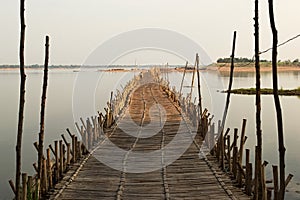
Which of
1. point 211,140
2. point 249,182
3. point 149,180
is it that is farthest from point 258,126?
point 211,140

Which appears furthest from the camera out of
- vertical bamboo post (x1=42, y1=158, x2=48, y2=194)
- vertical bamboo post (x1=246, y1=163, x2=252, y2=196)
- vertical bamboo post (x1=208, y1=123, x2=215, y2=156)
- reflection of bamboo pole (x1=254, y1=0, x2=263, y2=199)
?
vertical bamboo post (x1=208, y1=123, x2=215, y2=156)

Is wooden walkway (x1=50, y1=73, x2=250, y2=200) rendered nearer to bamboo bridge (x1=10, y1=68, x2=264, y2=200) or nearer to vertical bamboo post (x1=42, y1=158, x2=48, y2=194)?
bamboo bridge (x1=10, y1=68, x2=264, y2=200)

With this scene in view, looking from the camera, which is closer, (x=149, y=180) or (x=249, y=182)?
(x=249, y=182)

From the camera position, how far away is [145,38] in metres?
10.6

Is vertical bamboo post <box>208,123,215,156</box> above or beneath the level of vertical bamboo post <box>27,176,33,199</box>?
above

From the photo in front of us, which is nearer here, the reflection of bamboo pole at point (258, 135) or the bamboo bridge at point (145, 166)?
the reflection of bamboo pole at point (258, 135)

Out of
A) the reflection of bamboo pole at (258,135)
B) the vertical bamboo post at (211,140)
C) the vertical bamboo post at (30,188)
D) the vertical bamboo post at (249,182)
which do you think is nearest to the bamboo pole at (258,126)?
the reflection of bamboo pole at (258,135)

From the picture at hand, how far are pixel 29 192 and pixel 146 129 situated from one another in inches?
184

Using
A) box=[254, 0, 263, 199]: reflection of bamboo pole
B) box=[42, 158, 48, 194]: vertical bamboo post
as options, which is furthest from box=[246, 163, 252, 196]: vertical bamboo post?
box=[42, 158, 48, 194]: vertical bamboo post

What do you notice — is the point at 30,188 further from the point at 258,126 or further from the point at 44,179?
the point at 258,126

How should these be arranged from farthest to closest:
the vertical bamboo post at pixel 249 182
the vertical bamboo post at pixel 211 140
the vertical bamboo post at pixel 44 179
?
the vertical bamboo post at pixel 211 140, the vertical bamboo post at pixel 44 179, the vertical bamboo post at pixel 249 182

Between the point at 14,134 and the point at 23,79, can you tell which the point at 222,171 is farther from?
the point at 14,134

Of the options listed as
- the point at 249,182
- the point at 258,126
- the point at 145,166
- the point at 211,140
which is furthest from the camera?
the point at 211,140

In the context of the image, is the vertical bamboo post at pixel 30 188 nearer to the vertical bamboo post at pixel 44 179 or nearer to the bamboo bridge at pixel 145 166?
the bamboo bridge at pixel 145 166
